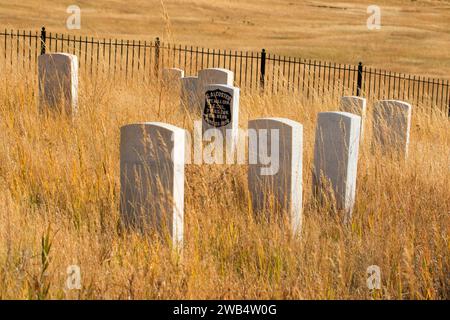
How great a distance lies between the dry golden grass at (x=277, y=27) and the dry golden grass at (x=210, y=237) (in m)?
24.2

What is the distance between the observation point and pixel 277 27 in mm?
60000

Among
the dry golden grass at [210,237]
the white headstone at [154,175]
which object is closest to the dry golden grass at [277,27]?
the dry golden grass at [210,237]

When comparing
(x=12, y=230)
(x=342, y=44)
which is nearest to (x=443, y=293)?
(x=12, y=230)

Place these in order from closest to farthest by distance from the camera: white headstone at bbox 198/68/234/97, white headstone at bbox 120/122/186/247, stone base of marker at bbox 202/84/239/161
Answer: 1. white headstone at bbox 120/122/186/247
2. stone base of marker at bbox 202/84/239/161
3. white headstone at bbox 198/68/234/97

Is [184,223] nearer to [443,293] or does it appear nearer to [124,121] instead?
[443,293]

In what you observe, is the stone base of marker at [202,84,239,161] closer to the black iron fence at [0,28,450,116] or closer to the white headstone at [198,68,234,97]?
the black iron fence at [0,28,450,116]

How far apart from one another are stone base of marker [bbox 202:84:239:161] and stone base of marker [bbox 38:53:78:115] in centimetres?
188

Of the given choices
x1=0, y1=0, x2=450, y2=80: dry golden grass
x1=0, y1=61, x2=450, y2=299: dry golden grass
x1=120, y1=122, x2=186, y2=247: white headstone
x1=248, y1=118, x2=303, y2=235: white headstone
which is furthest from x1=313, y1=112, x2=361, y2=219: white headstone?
x1=0, y1=0, x2=450, y2=80: dry golden grass

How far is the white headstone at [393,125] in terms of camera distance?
9.60m

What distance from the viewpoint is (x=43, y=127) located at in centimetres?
943

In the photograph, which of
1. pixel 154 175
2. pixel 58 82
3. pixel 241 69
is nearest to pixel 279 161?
pixel 154 175

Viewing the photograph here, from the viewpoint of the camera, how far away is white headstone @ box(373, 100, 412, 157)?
9602 mm

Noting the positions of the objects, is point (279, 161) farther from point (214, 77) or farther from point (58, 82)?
point (214, 77)

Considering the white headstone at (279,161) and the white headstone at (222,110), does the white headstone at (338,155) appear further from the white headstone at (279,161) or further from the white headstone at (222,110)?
the white headstone at (222,110)
